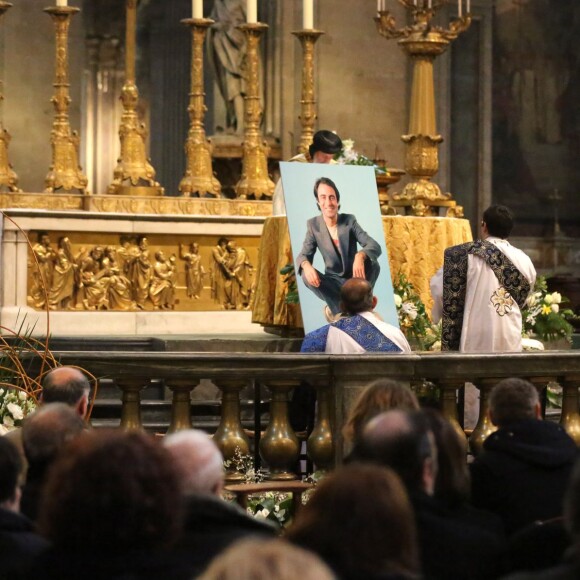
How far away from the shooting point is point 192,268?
513 inches

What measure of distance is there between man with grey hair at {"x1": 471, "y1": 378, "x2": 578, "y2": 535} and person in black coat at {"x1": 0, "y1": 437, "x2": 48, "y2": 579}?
165 cm

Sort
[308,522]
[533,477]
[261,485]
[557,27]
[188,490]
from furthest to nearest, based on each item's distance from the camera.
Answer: [557,27]
[261,485]
[533,477]
[188,490]
[308,522]

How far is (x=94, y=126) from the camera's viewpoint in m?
21.6

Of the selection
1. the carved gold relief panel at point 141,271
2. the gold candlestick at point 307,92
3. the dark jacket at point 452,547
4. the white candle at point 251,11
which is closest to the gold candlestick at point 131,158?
the carved gold relief panel at point 141,271

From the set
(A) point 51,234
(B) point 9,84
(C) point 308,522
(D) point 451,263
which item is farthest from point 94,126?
(C) point 308,522

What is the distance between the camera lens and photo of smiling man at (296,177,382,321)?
8.98 m

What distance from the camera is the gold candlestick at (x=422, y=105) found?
1126 centimetres

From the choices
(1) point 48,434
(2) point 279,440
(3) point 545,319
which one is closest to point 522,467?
(1) point 48,434

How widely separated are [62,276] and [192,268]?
1173 mm

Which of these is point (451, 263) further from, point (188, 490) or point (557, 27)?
point (557, 27)

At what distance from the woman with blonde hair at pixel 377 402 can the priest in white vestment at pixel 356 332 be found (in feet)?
7.55

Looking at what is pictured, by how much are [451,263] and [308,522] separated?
Answer: 529 centimetres

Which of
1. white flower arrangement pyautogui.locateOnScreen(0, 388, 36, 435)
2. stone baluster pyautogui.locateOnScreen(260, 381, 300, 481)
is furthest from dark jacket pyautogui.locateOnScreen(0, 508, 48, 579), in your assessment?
white flower arrangement pyautogui.locateOnScreen(0, 388, 36, 435)

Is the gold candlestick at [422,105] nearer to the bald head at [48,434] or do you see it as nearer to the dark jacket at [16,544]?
the bald head at [48,434]
